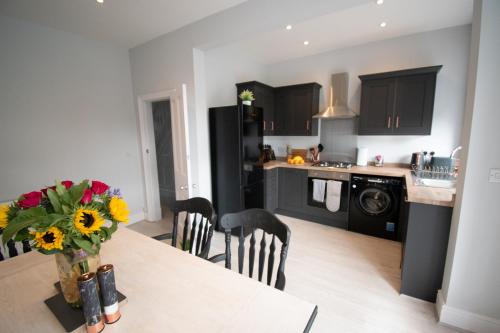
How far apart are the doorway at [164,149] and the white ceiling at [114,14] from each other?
129cm

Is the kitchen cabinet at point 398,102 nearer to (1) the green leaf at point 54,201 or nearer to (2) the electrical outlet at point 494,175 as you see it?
(2) the electrical outlet at point 494,175

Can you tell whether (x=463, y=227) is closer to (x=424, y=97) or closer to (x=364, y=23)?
(x=424, y=97)

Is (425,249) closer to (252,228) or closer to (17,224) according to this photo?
(252,228)

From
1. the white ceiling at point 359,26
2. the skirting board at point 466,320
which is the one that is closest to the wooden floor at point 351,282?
the skirting board at point 466,320

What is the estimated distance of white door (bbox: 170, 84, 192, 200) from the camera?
249 centimetres

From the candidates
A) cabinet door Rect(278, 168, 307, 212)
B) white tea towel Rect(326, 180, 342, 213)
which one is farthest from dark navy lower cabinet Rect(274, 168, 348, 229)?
white tea towel Rect(326, 180, 342, 213)

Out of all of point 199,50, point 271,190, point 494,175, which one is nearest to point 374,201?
point 271,190

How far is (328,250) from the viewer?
2678 mm

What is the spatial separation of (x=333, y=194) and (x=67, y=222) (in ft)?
10.1

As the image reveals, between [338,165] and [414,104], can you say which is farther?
[338,165]

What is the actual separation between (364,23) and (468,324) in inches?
121

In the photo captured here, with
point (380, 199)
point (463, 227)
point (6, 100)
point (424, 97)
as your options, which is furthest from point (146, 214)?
point (424, 97)

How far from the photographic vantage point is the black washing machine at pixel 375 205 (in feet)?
9.18

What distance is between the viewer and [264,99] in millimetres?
3686
